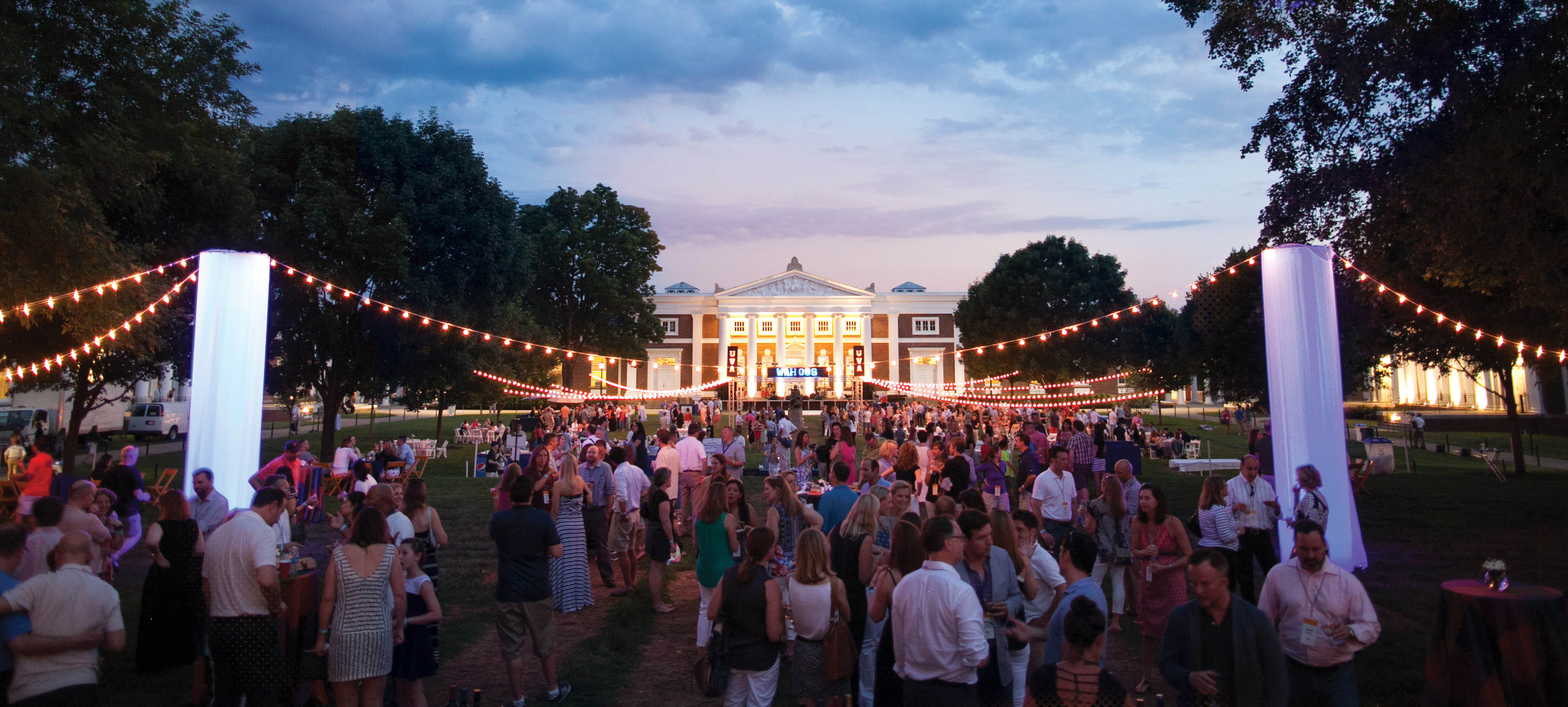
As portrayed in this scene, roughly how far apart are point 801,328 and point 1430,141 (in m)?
61.2

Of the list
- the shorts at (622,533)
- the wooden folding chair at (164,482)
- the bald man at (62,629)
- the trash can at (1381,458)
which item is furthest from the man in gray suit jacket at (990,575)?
the trash can at (1381,458)

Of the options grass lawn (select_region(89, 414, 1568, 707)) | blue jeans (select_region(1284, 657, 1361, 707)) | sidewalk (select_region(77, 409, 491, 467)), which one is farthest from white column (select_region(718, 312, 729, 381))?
blue jeans (select_region(1284, 657, 1361, 707))

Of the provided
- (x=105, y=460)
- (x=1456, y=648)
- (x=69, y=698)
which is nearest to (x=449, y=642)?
(x=69, y=698)

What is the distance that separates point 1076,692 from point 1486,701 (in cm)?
263

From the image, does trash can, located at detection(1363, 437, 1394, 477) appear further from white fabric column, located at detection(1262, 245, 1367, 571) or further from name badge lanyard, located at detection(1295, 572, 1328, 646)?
name badge lanyard, located at detection(1295, 572, 1328, 646)

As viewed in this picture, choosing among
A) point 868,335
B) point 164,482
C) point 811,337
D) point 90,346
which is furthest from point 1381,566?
point 811,337

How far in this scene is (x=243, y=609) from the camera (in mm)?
4887

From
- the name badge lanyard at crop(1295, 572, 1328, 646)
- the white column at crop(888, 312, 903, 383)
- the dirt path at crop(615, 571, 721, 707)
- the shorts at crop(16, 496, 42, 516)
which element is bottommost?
the dirt path at crop(615, 571, 721, 707)

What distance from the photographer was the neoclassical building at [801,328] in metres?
71.1

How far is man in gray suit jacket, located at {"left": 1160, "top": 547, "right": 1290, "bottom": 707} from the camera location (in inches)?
143

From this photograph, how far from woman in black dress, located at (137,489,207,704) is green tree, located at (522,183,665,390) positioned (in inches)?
1381

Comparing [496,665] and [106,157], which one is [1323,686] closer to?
[496,665]

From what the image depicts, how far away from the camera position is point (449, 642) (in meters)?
7.50

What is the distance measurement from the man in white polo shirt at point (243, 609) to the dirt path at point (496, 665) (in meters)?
1.40
